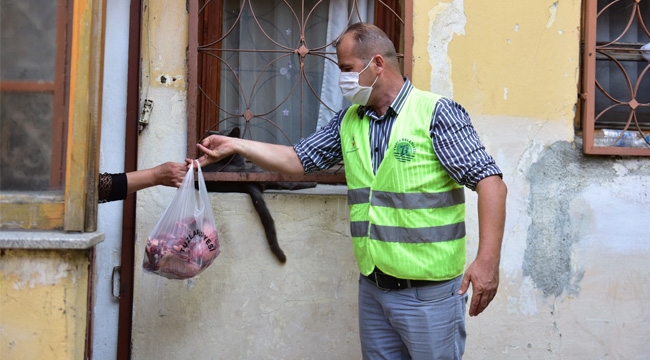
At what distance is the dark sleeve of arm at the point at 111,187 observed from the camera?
8.66 ft

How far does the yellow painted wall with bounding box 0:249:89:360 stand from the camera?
208cm

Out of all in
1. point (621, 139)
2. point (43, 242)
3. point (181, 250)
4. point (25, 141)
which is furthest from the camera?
point (621, 139)

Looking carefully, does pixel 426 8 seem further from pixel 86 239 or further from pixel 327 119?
pixel 86 239

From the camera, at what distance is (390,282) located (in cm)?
236

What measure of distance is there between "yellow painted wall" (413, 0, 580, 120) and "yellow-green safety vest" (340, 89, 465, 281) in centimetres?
86

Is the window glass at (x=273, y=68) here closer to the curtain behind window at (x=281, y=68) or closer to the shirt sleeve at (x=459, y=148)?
the curtain behind window at (x=281, y=68)

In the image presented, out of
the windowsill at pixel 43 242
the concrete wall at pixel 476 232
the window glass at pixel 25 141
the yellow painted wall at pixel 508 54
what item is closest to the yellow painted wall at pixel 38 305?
the windowsill at pixel 43 242

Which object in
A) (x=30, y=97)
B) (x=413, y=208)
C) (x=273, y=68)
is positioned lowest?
(x=413, y=208)

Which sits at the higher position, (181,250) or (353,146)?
(353,146)

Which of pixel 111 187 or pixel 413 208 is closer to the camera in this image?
pixel 413 208

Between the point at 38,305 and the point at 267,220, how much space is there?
4.05ft

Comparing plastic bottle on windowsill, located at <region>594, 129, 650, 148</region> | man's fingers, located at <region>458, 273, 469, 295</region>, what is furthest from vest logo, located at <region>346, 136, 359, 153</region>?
plastic bottle on windowsill, located at <region>594, 129, 650, 148</region>

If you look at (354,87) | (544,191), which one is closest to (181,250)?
(354,87)

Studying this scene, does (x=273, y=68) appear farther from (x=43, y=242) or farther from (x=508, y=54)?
(x=43, y=242)
